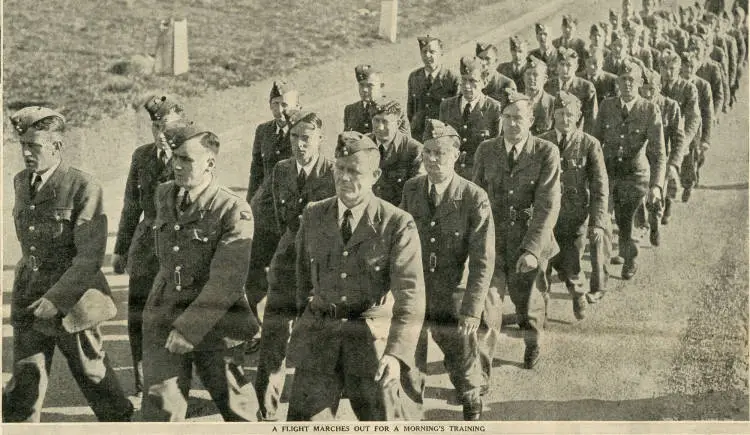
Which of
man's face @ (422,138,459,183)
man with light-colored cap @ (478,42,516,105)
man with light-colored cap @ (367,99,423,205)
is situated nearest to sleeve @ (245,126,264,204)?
man with light-colored cap @ (367,99,423,205)

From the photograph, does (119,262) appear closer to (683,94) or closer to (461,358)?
(461,358)

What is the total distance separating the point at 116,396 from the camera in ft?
16.4

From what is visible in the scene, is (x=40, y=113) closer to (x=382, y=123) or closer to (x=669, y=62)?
(x=382, y=123)

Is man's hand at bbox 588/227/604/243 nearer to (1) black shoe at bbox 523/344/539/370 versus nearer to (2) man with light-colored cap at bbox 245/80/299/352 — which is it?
(1) black shoe at bbox 523/344/539/370

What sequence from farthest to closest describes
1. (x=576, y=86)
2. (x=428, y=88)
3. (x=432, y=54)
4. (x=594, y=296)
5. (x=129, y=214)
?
(x=576, y=86) → (x=428, y=88) → (x=432, y=54) → (x=594, y=296) → (x=129, y=214)

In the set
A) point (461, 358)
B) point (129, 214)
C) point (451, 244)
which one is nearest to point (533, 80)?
point (451, 244)

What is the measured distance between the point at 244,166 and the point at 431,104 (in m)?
1.76

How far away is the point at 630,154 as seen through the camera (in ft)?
24.8

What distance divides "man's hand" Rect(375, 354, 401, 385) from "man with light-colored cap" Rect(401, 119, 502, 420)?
81 centimetres

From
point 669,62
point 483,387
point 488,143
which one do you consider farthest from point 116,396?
point 669,62

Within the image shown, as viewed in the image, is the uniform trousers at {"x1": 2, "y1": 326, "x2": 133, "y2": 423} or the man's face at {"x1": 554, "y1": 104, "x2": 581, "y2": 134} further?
the man's face at {"x1": 554, "y1": 104, "x2": 581, "y2": 134}

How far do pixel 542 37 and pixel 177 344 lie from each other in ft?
15.5

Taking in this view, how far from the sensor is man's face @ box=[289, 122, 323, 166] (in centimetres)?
552

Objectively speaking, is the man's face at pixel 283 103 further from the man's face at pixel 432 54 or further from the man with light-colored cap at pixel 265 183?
the man's face at pixel 432 54
